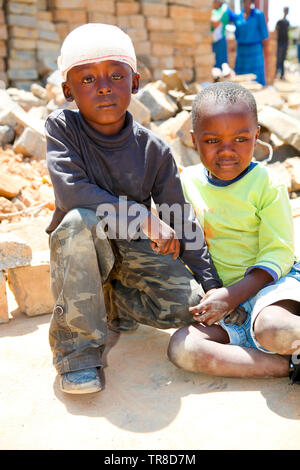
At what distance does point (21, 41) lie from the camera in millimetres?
8430

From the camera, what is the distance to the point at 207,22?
403 inches

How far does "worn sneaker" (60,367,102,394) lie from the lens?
179 centimetres

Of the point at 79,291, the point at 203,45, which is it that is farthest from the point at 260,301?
the point at 203,45

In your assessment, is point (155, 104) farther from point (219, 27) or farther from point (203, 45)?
point (219, 27)

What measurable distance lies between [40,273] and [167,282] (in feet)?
2.98

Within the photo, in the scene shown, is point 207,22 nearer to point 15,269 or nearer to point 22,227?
point 22,227

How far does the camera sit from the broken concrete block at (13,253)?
2.62 meters

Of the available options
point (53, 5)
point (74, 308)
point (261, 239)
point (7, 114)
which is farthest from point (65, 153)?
point (53, 5)

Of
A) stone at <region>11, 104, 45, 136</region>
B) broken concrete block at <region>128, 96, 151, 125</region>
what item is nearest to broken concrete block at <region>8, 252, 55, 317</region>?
stone at <region>11, 104, 45, 136</region>

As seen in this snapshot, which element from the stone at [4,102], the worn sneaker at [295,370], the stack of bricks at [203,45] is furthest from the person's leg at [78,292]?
the stack of bricks at [203,45]

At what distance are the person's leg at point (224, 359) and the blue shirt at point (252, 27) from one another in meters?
8.99

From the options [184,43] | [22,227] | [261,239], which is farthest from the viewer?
[184,43]

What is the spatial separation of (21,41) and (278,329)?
8.15m

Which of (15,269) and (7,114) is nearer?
(15,269)
